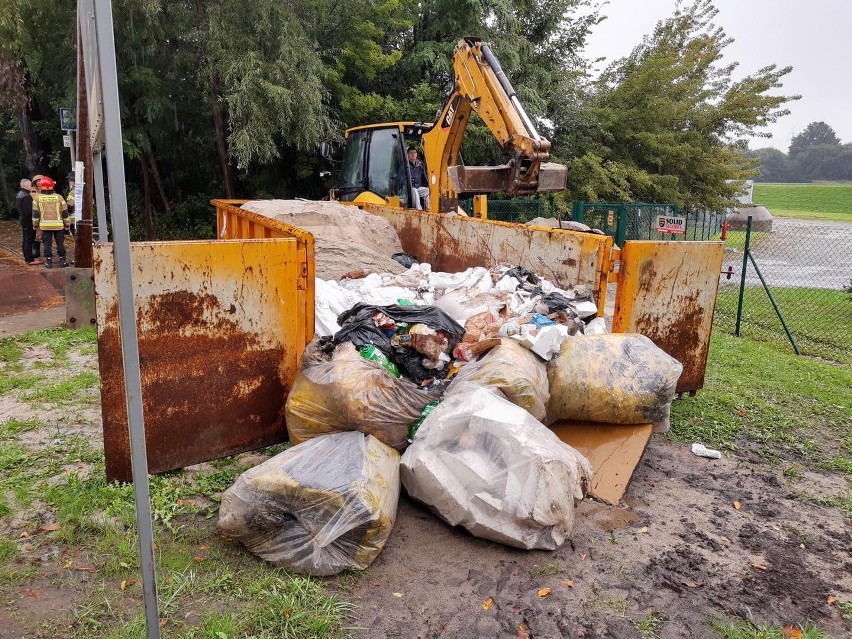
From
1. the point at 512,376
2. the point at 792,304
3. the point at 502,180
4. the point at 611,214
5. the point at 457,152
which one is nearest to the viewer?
the point at 512,376

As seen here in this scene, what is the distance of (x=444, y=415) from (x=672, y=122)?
1649 cm

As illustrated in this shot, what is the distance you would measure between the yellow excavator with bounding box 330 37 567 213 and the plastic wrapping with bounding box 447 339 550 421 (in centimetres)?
265

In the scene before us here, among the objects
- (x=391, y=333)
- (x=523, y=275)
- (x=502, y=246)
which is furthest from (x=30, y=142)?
(x=391, y=333)

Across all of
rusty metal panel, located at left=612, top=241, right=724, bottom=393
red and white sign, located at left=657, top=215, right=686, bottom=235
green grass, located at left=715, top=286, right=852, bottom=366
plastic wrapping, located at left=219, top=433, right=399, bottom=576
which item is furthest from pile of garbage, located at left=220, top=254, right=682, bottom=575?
red and white sign, located at left=657, top=215, right=686, bottom=235

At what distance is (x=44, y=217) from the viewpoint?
1045cm

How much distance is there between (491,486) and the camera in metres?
2.65

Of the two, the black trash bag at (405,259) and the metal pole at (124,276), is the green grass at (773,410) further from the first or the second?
the metal pole at (124,276)

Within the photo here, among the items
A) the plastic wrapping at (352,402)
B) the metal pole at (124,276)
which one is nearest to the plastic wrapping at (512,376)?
the plastic wrapping at (352,402)

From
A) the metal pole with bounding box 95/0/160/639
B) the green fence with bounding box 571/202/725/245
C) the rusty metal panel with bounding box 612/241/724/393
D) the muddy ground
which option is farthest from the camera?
the green fence with bounding box 571/202/725/245

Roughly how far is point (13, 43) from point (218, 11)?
352 cm

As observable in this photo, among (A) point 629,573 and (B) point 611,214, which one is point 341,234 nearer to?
(A) point 629,573

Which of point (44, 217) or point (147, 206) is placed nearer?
point (44, 217)

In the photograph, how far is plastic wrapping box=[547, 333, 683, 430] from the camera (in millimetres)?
3494

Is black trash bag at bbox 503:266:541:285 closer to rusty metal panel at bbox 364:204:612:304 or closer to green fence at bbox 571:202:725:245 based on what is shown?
rusty metal panel at bbox 364:204:612:304
